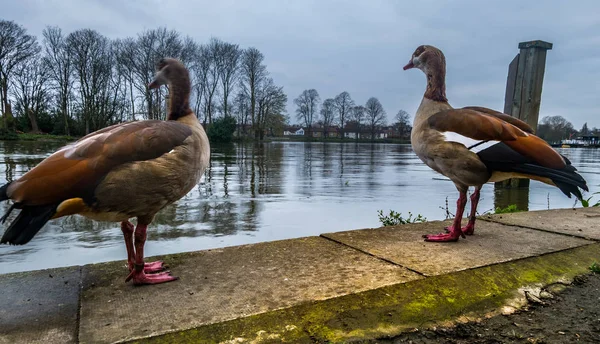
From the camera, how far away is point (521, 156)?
9.72 feet

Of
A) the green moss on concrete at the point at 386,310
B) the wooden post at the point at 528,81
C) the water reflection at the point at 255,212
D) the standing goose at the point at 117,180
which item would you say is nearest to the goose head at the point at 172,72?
the standing goose at the point at 117,180

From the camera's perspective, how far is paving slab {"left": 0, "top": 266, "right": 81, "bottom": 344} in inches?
67.1

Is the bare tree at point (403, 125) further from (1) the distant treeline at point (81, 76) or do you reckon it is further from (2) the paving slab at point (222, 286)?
(2) the paving slab at point (222, 286)

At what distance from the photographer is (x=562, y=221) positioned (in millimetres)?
4168

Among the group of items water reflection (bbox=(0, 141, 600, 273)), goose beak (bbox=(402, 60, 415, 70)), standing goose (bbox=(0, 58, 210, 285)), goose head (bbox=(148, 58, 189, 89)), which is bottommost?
water reflection (bbox=(0, 141, 600, 273))

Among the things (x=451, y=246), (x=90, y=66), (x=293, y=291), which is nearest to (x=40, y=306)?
(x=293, y=291)

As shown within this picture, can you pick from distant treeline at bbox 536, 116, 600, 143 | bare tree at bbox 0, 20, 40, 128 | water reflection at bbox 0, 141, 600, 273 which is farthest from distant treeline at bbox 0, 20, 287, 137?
distant treeline at bbox 536, 116, 600, 143

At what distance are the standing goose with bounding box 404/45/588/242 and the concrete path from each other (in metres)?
0.55

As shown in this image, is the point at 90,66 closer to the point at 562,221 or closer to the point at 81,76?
the point at 81,76

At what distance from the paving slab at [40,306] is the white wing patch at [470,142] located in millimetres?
2928

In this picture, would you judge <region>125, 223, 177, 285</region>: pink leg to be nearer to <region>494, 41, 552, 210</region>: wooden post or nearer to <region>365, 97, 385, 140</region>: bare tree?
<region>494, 41, 552, 210</region>: wooden post

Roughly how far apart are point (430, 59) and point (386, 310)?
275cm

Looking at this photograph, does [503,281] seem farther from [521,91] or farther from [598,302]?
[521,91]

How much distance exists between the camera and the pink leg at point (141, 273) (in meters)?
2.31
